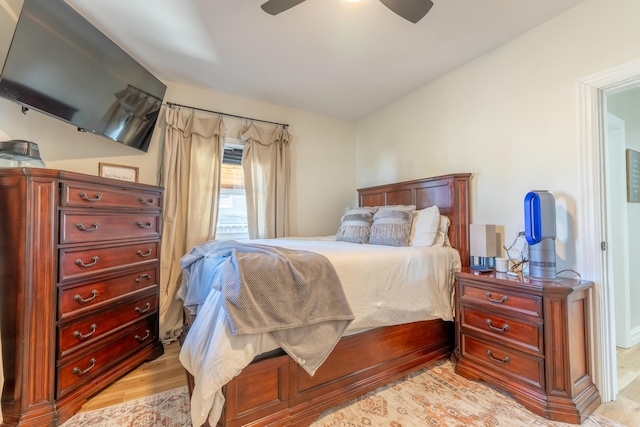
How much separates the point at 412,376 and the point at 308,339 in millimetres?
1062

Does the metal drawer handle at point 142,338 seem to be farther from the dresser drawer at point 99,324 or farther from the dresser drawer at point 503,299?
the dresser drawer at point 503,299

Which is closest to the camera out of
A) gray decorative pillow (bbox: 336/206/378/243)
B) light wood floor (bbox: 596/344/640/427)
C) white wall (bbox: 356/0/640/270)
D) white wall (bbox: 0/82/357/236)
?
light wood floor (bbox: 596/344/640/427)

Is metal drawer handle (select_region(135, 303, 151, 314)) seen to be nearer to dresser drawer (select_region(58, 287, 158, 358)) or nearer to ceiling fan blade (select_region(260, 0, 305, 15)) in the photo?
dresser drawer (select_region(58, 287, 158, 358))

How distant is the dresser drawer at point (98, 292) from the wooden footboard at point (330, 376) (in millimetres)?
812

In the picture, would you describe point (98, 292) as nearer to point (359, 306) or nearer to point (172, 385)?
point (172, 385)

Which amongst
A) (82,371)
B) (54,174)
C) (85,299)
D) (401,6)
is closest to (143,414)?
(82,371)

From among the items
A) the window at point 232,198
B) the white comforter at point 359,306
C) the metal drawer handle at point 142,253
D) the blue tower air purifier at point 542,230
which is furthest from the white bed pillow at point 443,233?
the metal drawer handle at point 142,253

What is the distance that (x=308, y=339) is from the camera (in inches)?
60.1

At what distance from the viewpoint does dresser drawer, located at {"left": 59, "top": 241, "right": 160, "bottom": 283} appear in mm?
1709

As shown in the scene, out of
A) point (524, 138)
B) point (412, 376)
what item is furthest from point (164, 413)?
point (524, 138)

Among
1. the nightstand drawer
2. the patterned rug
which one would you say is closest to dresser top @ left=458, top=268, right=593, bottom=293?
the nightstand drawer

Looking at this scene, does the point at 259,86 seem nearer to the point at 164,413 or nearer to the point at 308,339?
the point at 308,339

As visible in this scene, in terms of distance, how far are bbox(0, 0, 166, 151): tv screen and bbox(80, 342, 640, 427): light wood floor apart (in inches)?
76.7

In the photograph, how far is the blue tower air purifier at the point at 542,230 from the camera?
5.93ft
